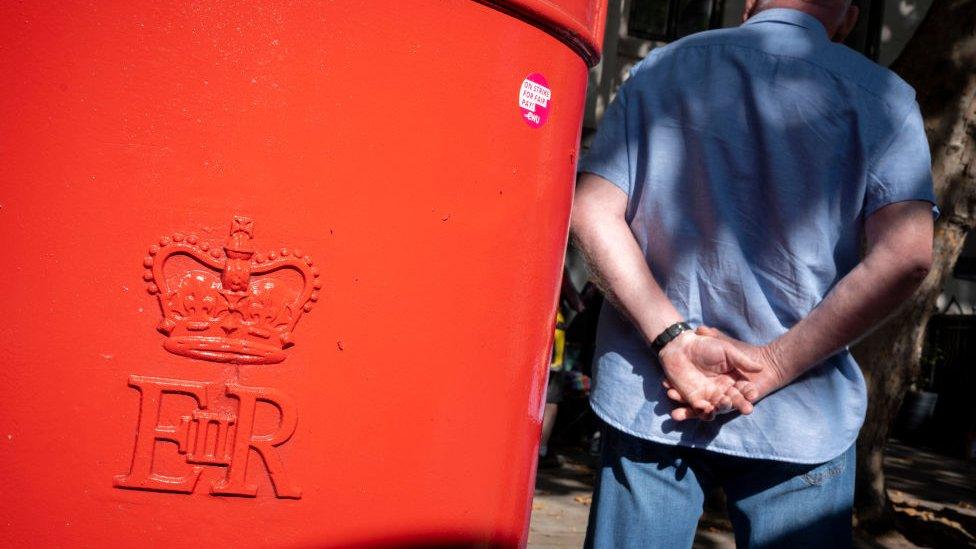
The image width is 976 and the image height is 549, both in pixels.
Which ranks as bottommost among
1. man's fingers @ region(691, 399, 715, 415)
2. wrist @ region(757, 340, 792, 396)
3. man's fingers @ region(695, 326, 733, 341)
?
man's fingers @ region(691, 399, 715, 415)

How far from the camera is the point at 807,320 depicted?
199cm

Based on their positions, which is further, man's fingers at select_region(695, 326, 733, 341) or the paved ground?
the paved ground

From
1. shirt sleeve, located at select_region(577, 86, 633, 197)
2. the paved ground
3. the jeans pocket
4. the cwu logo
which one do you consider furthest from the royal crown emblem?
the paved ground

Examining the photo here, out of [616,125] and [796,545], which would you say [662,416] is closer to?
[796,545]

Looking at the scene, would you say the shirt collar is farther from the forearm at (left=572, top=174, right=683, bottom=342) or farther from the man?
the forearm at (left=572, top=174, right=683, bottom=342)

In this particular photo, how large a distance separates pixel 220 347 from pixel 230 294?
0.07m

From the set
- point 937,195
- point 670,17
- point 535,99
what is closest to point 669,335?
point 535,99

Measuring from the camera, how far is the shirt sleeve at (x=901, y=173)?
2.00 m

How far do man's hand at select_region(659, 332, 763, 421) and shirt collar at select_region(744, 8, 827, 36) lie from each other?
677 mm

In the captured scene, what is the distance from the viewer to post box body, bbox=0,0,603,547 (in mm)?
1269

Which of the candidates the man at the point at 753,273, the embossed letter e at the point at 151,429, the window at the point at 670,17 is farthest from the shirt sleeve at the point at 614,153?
the window at the point at 670,17

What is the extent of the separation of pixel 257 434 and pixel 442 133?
0.45 metres

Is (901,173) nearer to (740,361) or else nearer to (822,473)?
(740,361)

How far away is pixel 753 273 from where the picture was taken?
6.81ft
